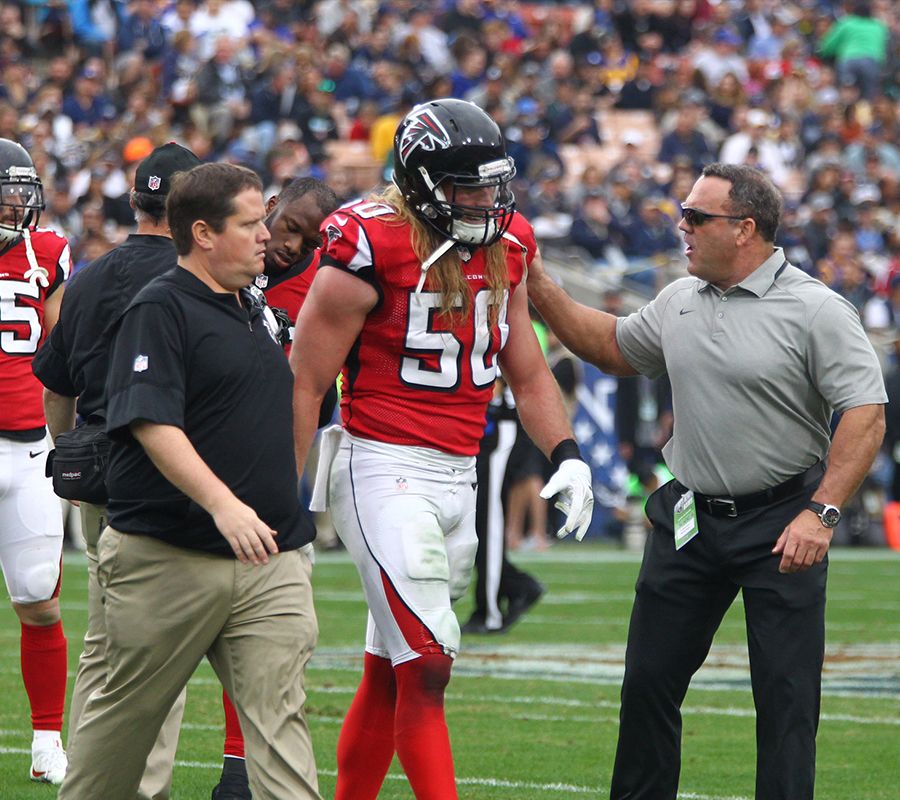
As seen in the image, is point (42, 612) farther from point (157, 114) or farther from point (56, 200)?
point (157, 114)

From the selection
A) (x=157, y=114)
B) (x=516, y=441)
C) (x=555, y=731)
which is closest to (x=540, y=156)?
(x=157, y=114)

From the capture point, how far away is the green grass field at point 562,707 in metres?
6.09

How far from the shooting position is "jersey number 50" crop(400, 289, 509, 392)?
4.73 metres

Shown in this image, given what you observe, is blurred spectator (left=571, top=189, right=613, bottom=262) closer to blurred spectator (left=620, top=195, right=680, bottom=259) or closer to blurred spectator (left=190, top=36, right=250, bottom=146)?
blurred spectator (left=620, top=195, right=680, bottom=259)

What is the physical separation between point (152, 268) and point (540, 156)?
48.7 feet

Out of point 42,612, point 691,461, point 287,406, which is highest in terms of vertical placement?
point 287,406

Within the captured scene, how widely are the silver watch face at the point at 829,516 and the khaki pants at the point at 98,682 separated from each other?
69.4 inches

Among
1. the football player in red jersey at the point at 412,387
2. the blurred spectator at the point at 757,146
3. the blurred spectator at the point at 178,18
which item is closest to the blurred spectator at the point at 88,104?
the blurred spectator at the point at 178,18

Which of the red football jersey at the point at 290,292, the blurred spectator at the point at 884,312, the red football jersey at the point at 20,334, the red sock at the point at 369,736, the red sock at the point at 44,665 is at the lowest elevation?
the blurred spectator at the point at 884,312

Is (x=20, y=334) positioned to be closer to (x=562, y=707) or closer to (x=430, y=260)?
(x=430, y=260)

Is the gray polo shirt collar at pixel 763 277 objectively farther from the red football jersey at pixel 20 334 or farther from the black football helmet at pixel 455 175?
the red football jersey at pixel 20 334

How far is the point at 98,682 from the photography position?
443 cm

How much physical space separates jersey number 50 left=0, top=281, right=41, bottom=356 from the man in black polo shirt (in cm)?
217

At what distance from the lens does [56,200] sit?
16359 millimetres
